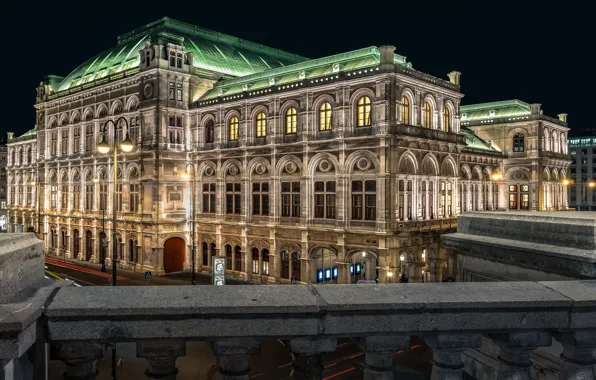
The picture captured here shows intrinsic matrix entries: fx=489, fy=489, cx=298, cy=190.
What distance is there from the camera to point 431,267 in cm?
4012

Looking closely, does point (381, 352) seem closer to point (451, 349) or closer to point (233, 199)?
point (451, 349)

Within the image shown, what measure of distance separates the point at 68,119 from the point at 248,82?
85.4ft

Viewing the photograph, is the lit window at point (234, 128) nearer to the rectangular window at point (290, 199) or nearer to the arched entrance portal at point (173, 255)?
the rectangular window at point (290, 199)

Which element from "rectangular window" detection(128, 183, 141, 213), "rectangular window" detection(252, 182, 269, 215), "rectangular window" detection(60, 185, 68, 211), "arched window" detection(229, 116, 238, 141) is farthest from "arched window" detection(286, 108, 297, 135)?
"rectangular window" detection(60, 185, 68, 211)

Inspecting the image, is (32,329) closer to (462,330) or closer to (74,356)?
(74,356)

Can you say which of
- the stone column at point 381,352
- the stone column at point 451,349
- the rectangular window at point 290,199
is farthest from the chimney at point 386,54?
the stone column at point 381,352

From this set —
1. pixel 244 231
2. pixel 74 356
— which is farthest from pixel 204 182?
pixel 74 356

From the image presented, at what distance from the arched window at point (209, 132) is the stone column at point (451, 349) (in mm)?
45107

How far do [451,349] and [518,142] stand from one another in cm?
5912

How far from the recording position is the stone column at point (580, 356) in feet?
15.9

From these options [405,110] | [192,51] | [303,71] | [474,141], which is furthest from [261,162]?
[474,141]

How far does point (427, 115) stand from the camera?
40.4 metres

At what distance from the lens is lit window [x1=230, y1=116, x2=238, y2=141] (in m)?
46.5

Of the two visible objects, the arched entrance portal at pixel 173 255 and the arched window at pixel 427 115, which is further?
the arched entrance portal at pixel 173 255
